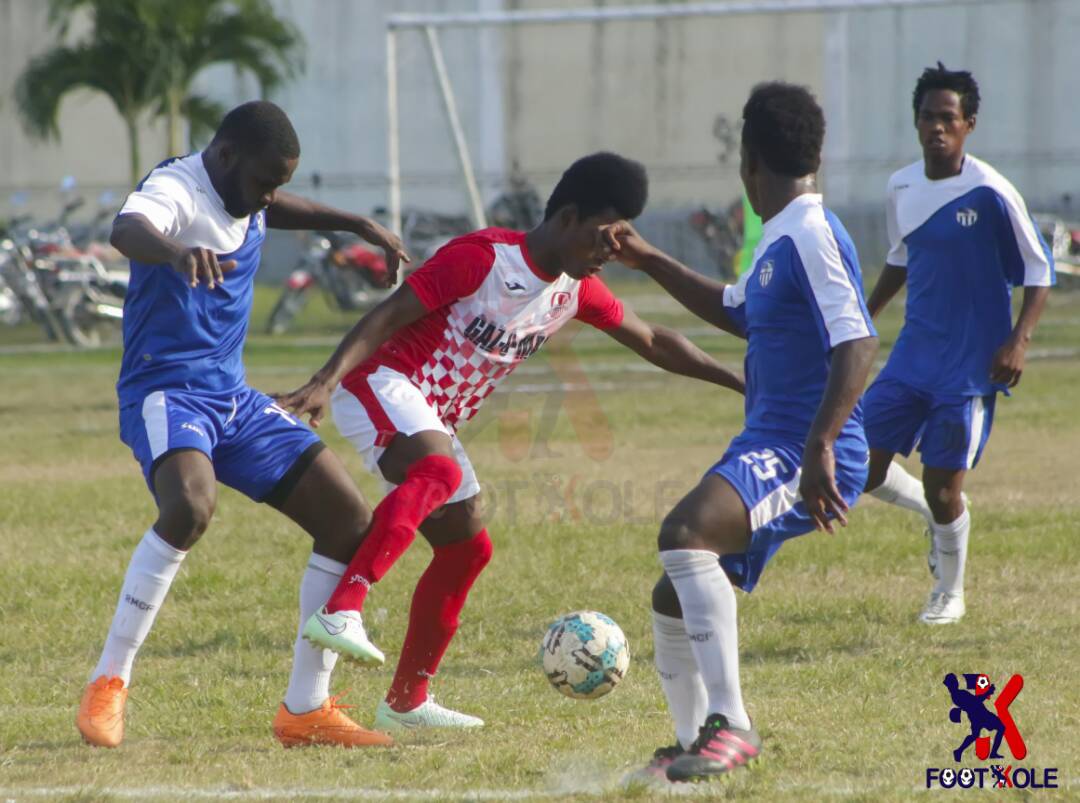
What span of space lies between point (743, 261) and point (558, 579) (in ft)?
31.4

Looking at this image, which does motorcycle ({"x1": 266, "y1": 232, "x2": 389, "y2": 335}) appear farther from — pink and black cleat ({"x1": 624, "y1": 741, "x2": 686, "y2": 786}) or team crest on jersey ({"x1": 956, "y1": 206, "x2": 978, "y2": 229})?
pink and black cleat ({"x1": 624, "y1": 741, "x2": 686, "y2": 786})

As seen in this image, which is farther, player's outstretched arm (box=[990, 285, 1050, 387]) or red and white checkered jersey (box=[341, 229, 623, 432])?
player's outstretched arm (box=[990, 285, 1050, 387])

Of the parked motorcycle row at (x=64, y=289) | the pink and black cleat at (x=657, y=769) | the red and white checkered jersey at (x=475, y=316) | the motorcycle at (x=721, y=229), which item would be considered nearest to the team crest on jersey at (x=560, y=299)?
the red and white checkered jersey at (x=475, y=316)

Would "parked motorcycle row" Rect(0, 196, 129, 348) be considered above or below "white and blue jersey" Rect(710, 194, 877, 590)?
below

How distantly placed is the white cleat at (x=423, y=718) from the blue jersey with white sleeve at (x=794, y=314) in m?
1.51

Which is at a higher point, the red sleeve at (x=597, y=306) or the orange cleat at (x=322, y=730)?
the red sleeve at (x=597, y=306)

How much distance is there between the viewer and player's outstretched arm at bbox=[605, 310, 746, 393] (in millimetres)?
5680

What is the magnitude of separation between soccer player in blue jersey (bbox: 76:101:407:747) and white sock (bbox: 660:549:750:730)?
49.1 inches

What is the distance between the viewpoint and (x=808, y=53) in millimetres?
22109

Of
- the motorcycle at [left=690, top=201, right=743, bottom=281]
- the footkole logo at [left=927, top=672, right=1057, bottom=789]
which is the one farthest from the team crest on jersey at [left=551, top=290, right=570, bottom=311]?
the motorcycle at [left=690, top=201, right=743, bottom=281]

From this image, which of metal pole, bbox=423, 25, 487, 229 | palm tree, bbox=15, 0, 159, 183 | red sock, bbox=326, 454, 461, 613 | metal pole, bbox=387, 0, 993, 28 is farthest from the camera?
palm tree, bbox=15, 0, 159, 183

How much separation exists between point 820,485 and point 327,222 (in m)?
2.30

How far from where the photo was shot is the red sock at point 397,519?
195 inches

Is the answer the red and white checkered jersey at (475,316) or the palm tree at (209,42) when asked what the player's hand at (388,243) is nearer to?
the red and white checkered jersey at (475,316)
